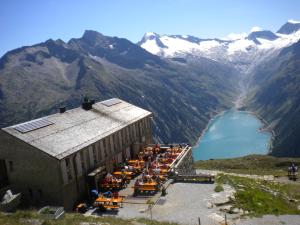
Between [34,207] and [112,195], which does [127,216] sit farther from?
[34,207]

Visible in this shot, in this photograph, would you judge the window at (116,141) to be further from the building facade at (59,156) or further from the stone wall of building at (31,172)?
the stone wall of building at (31,172)

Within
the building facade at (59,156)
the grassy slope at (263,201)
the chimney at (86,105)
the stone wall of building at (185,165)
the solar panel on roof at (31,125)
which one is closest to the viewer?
the grassy slope at (263,201)

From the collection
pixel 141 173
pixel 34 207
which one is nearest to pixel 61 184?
pixel 34 207

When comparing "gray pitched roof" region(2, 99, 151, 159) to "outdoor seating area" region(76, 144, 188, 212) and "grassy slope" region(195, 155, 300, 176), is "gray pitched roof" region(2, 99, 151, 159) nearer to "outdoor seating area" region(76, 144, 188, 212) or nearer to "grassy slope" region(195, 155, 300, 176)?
"outdoor seating area" region(76, 144, 188, 212)

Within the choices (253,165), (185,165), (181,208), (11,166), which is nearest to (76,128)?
(11,166)

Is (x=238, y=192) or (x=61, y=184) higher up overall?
(x=61, y=184)

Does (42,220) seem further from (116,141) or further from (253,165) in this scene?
(253,165)

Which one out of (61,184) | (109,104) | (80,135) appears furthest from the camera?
(109,104)

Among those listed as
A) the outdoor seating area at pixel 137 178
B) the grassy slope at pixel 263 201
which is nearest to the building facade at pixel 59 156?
the outdoor seating area at pixel 137 178
